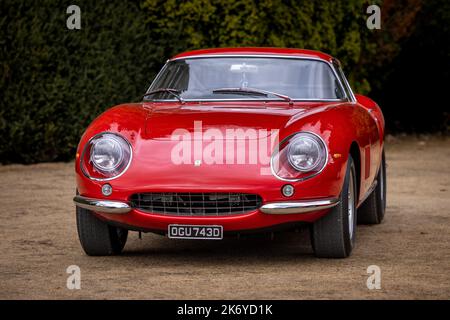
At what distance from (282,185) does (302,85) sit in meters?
1.57

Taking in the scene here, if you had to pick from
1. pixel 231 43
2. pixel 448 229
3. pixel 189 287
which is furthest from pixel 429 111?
pixel 189 287

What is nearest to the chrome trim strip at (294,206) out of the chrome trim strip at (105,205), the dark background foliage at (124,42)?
the chrome trim strip at (105,205)

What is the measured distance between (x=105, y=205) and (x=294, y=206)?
1.23 m

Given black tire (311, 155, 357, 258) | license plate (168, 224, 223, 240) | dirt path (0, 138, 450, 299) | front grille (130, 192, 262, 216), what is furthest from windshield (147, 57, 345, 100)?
license plate (168, 224, 223, 240)

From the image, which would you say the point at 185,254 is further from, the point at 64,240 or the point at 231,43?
the point at 231,43

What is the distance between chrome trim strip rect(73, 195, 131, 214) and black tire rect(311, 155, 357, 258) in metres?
1.26

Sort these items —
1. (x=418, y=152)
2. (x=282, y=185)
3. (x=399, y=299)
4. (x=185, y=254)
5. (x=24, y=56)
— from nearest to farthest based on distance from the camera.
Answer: (x=399, y=299), (x=282, y=185), (x=185, y=254), (x=24, y=56), (x=418, y=152)

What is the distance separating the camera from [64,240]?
801 cm

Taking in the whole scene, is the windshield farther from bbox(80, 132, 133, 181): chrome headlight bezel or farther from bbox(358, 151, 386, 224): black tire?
bbox(358, 151, 386, 224): black tire

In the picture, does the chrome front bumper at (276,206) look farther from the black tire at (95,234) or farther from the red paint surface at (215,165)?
the black tire at (95,234)

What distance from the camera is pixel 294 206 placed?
21.4ft

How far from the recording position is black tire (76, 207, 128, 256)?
7043 mm

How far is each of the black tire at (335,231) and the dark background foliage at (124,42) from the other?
22.8ft

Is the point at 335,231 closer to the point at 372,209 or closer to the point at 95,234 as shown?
the point at 95,234
